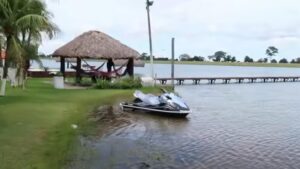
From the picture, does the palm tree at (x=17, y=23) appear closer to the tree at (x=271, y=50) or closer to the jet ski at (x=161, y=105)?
the jet ski at (x=161, y=105)

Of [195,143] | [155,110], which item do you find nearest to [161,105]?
[155,110]

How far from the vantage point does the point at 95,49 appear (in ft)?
120

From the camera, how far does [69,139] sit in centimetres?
1459

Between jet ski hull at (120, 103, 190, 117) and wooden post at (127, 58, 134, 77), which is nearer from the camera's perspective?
jet ski hull at (120, 103, 190, 117)

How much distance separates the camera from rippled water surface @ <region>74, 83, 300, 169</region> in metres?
12.7

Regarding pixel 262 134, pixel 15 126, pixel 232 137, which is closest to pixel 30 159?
pixel 15 126

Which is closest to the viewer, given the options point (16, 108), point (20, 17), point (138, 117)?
point (16, 108)

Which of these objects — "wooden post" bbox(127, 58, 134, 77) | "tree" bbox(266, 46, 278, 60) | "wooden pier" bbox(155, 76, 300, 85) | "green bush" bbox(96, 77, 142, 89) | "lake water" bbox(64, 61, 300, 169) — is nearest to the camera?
"lake water" bbox(64, 61, 300, 169)

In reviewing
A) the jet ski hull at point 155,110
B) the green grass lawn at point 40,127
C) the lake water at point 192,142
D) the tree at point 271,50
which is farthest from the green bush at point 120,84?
the tree at point 271,50

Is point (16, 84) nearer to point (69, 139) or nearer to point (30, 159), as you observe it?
point (69, 139)

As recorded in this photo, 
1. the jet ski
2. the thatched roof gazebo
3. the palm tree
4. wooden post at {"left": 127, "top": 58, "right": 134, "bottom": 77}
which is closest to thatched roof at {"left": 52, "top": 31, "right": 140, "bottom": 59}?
the thatched roof gazebo

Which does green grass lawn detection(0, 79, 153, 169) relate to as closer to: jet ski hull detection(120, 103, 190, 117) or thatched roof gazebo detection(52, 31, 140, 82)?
jet ski hull detection(120, 103, 190, 117)

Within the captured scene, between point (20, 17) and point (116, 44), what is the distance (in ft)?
50.4

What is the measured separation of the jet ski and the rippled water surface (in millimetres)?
554
